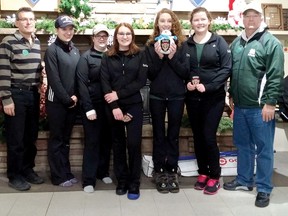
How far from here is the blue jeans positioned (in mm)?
2734

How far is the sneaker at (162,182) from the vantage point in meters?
2.97

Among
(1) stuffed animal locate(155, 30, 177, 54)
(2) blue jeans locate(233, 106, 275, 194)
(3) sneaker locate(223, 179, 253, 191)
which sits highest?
(1) stuffed animal locate(155, 30, 177, 54)

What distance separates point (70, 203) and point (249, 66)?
5.73ft

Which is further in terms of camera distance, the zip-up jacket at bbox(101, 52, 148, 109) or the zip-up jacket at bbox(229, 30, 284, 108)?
the zip-up jacket at bbox(101, 52, 148, 109)

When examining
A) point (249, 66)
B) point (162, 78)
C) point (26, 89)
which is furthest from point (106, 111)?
point (249, 66)

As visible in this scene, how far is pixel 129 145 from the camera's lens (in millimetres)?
2816

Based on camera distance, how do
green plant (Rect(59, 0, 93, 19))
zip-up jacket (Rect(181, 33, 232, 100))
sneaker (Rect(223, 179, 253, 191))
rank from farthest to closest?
green plant (Rect(59, 0, 93, 19)), sneaker (Rect(223, 179, 253, 191)), zip-up jacket (Rect(181, 33, 232, 100))

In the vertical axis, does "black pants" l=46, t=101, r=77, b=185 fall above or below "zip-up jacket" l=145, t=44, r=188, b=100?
below

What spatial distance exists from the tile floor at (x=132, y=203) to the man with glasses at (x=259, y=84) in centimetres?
15

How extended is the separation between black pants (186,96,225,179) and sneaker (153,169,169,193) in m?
0.37

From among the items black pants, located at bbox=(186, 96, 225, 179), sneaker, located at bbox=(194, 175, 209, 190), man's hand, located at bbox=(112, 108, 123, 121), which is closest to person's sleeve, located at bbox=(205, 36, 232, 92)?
black pants, located at bbox=(186, 96, 225, 179)

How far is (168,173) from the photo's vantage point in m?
3.02

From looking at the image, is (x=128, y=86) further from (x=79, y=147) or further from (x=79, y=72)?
(x=79, y=147)

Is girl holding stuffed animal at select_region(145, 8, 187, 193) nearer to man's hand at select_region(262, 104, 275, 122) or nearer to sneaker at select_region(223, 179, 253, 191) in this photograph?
sneaker at select_region(223, 179, 253, 191)
